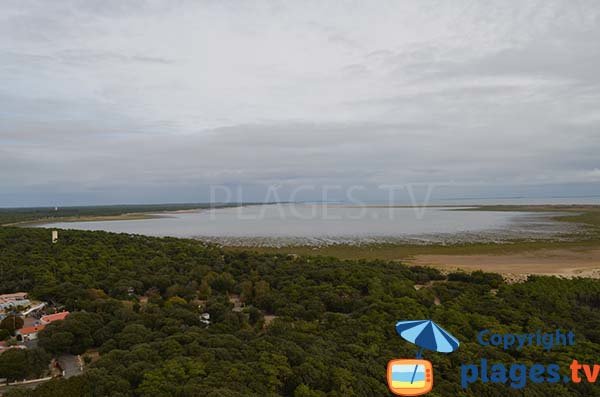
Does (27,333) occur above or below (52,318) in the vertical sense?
below

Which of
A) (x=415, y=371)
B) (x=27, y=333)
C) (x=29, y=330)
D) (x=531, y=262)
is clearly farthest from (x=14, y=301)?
(x=531, y=262)

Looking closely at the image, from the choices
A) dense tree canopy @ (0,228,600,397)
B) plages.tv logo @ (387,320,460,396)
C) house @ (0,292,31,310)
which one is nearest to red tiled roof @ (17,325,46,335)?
dense tree canopy @ (0,228,600,397)

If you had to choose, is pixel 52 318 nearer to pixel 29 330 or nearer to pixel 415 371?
pixel 29 330

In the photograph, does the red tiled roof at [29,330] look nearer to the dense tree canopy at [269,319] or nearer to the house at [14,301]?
the dense tree canopy at [269,319]

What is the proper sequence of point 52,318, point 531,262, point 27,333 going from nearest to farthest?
1. point 27,333
2. point 52,318
3. point 531,262

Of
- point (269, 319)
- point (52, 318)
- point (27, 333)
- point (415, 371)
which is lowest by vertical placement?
point (269, 319)
